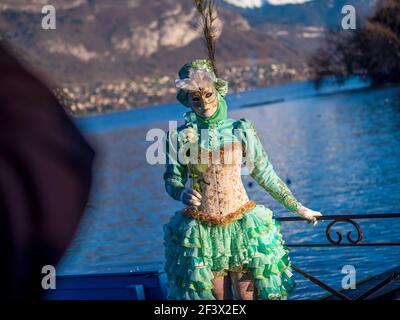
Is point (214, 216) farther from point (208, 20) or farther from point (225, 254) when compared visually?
point (208, 20)

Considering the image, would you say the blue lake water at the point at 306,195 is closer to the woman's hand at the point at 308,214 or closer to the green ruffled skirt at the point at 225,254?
the green ruffled skirt at the point at 225,254

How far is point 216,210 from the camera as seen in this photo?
4.36 m

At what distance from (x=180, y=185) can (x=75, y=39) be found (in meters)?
183

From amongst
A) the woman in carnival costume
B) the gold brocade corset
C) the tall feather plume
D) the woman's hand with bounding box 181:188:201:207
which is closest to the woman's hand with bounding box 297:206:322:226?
the woman in carnival costume

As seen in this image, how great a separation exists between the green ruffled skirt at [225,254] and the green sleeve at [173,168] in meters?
0.18

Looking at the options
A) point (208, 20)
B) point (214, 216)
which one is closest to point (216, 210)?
point (214, 216)

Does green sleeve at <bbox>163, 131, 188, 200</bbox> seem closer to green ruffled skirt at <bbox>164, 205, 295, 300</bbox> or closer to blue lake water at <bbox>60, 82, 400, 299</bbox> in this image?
green ruffled skirt at <bbox>164, 205, 295, 300</bbox>

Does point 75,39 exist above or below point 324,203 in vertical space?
above

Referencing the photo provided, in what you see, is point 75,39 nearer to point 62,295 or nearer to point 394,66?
point 394,66

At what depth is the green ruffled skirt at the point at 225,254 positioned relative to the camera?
4.29m

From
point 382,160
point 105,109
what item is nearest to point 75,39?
point 105,109

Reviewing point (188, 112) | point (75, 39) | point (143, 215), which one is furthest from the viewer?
point (75, 39)

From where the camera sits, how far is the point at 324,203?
20.7 m

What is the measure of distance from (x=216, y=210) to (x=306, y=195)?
18.8m
